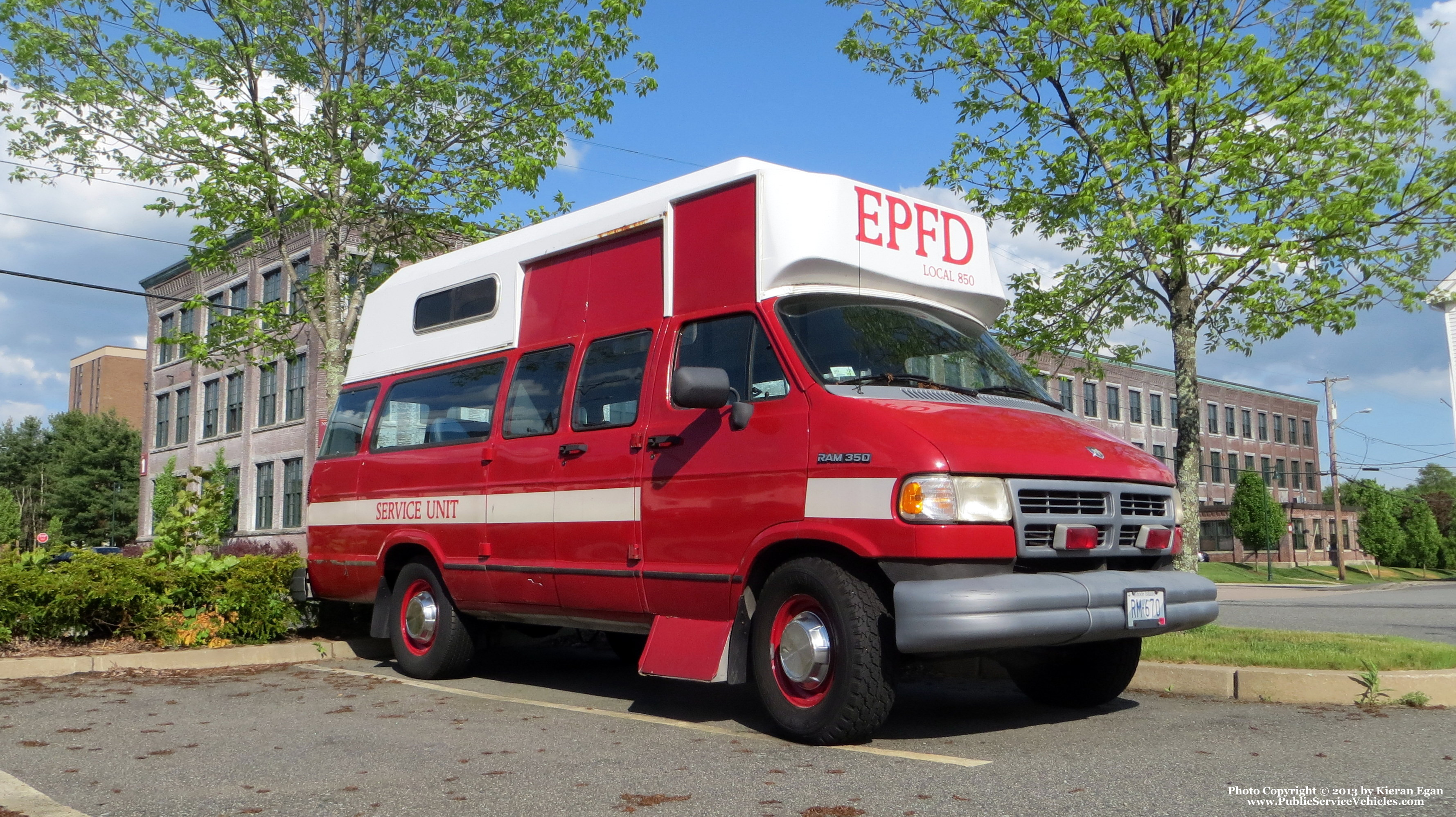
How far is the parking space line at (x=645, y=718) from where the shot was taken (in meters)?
5.18

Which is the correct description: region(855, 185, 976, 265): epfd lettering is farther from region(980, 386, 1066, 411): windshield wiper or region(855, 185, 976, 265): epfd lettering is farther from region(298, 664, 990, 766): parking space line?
region(298, 664, 990, 766): parking space line

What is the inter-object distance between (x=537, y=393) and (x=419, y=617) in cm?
213

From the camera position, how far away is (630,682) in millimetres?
8438

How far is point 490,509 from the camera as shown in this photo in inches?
306

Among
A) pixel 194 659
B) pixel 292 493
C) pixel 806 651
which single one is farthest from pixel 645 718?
pixel 292 493

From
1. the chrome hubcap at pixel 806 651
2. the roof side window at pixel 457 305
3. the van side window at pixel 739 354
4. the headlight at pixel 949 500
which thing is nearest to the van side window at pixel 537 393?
the roof side window at pixel 457 305

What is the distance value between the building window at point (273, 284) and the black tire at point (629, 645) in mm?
36291

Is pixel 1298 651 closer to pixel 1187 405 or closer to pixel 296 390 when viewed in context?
pixel 1187 405

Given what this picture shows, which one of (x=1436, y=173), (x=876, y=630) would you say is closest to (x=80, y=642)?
(x=876, y=630)

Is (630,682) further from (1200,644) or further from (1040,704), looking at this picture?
(1200,644)

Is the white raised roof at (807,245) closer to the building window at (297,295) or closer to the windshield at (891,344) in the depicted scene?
the windshield at (891,344)

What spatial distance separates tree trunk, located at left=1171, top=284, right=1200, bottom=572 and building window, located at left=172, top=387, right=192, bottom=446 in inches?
1789

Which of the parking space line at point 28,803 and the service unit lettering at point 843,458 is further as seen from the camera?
the service unit lettering at point 843,458

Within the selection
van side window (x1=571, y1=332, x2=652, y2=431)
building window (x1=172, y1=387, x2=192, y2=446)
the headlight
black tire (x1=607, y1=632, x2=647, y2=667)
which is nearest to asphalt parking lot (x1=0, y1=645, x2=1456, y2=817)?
the headlight
